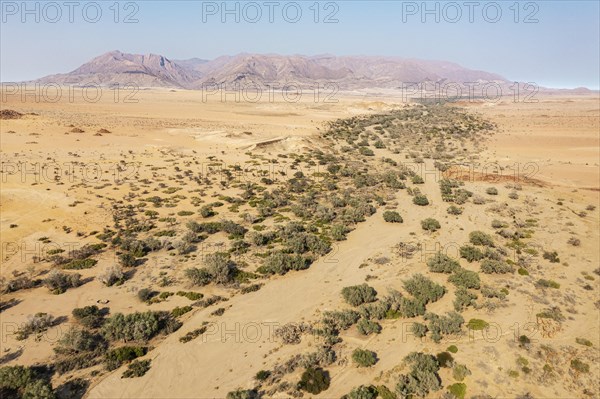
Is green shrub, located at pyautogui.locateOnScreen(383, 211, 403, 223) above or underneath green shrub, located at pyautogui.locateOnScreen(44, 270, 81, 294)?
above

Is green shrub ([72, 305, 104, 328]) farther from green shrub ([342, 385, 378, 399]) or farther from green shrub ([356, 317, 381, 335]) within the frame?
green shrub ([356, 317, 381, 335])

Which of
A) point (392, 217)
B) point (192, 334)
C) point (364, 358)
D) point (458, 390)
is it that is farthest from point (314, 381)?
point (392, 217)

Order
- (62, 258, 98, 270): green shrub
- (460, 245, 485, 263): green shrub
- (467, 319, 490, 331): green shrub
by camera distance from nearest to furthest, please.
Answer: (467, 319, 490, 331): green shrub → (62, 258, 98, 270): green shrub → (460, 245, 485, 263): green shrub

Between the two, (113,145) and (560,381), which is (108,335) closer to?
(560,381)

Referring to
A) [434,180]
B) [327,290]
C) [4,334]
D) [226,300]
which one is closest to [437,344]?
[327,290]

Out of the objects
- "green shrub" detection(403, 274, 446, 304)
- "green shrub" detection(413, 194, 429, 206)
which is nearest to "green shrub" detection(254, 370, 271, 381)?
"green shrub" detection(403, 274, 446, 304)

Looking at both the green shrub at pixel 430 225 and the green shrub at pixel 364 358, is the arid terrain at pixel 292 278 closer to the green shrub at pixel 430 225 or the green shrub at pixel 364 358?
the green shrub at pixel 364 358
